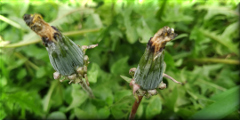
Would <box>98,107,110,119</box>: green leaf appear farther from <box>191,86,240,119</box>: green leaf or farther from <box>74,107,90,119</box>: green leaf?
<box>191,86,240,119</box>: green leaf

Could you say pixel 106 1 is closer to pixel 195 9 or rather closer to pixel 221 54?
pixel 195 9

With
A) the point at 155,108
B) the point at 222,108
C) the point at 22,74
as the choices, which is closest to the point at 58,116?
the point at 22,74

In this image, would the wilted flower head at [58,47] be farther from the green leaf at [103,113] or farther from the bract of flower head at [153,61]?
the green leaf at [103,113]

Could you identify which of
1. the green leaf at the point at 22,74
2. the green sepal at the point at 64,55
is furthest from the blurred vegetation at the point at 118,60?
the green sepal at the point at 64,55

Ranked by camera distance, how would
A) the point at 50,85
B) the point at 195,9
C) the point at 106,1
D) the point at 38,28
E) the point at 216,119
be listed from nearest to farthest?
the point at 38,28 → the point at 216,119 → the point at 106,1 → the point at 50,85 → the point at 195,9

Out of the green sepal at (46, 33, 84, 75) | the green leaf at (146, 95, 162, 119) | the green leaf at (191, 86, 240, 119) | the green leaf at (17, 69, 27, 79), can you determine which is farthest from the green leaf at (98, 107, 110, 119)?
the green leaf at (17, 69, 27, 79)

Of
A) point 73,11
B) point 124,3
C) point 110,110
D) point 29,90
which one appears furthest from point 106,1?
point 29,90

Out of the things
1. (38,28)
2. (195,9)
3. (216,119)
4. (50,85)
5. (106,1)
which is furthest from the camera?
(195,9)

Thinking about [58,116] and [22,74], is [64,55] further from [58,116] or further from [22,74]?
[22,74]
